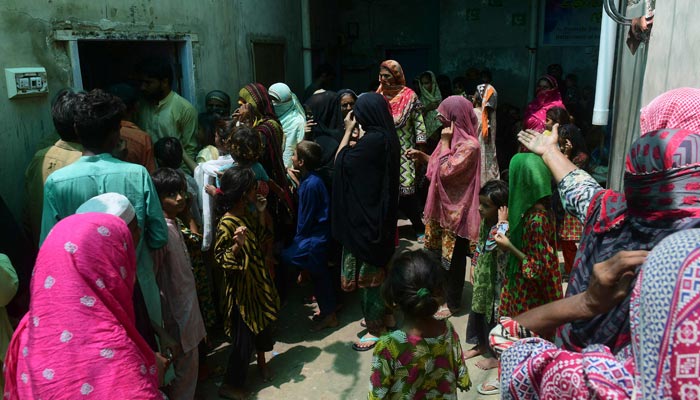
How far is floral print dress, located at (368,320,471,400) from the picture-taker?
2145 millimetres

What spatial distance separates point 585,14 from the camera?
9.10 meters

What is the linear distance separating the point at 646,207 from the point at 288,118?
4.36 metres

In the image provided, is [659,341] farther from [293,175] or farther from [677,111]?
[293,175]

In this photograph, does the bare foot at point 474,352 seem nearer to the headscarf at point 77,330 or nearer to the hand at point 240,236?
the hand at point 240,236

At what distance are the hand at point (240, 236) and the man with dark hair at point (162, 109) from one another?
1598 mm

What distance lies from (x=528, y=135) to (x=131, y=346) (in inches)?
73.8

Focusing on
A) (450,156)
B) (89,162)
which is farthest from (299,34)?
(89,162)

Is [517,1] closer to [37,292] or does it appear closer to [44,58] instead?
[44,58]

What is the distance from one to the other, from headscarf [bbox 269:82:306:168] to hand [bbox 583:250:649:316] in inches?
158

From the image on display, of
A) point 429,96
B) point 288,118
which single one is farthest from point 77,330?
point 429,96

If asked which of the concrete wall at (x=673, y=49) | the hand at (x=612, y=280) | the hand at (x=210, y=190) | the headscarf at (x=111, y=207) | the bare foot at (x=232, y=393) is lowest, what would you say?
the bare foot at (x=232, y=393)

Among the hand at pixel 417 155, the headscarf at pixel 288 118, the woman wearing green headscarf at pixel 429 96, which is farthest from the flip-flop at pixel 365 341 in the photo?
the woman wearing green headscarf at pixel 429 96

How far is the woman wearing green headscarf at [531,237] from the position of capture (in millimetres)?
3031

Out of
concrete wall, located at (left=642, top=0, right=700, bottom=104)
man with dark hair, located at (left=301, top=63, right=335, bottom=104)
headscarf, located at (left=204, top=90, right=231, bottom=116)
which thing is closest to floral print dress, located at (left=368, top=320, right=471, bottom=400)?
concrete wall, located at (left=642, top=0, right=700, bottom=104)
